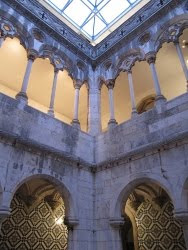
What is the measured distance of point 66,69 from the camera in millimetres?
8070

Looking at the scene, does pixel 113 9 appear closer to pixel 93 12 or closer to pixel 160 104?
pixel 93 12

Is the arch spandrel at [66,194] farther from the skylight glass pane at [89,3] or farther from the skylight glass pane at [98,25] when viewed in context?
the skylight glass pane at [89,3]

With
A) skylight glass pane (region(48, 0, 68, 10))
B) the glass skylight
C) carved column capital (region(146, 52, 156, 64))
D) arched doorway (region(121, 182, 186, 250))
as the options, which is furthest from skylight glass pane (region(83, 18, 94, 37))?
arched doorway (region(121, 182, 186, 250))

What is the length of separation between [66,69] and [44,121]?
253 centimetres

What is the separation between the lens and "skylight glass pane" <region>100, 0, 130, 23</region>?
9.54 meters

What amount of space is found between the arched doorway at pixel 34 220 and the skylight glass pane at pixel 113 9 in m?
6.79

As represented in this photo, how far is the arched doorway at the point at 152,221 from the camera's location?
293 inches

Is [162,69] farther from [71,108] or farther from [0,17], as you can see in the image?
[0,17]

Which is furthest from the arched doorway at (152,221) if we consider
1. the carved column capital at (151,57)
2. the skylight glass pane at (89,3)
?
the skylight glass pane at (89,3)

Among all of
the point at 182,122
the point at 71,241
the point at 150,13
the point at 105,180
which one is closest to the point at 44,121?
the point at 105,180

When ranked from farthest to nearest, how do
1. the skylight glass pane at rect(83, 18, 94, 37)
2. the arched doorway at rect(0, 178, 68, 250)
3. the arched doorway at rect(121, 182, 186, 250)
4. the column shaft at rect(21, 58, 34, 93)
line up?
the skylight glass pane at rect(83, 18, 94, 37), the arched doorway at rect(121, 182, 186, 250), the arched doorway at rect(0, 178, 68, 250), the column shaft at rect(21, 58, 34, 93)

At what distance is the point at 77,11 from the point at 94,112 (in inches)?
175

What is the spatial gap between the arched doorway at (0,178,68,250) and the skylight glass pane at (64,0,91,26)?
639cm

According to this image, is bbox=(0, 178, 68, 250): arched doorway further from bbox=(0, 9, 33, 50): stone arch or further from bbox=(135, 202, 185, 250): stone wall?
bbox=(0, 9, 33, 50): stone arch
